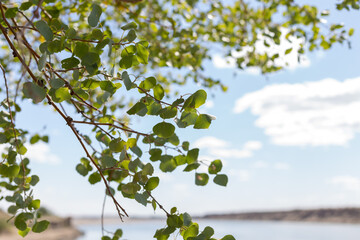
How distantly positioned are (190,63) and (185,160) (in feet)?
4.53

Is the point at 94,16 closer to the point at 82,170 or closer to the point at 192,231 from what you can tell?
the point at 192,231

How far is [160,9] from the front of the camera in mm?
3006

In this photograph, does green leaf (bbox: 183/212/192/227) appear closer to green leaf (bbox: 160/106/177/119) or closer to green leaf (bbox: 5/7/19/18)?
green leaf (bbox: 160/106/177/119)

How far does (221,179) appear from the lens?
3.80 ft

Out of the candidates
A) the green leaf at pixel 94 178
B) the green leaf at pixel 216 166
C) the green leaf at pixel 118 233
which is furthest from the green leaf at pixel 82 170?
the green leaf at pixel 216 166

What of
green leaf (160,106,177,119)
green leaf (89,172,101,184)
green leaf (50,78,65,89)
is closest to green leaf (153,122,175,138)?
green leaf (160,106,177,119)

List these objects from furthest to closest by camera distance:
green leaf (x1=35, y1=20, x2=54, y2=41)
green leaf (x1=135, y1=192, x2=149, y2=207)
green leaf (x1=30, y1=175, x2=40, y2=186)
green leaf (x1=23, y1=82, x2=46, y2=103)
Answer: green leaf (x1=30, y1=175, x2=40, y2=186) → green leaf (x1=135, y1=192, x2=149, y2=207) → green leaf (x1=35, y1=20, x2=54, y2=41) → green leaf (x1=23, y1=82, x2=46, y2=103)

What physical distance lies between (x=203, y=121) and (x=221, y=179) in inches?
11.0

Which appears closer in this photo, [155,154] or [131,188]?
[131,188]

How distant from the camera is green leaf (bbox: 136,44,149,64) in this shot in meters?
0.98

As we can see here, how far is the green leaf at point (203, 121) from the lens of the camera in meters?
0.94

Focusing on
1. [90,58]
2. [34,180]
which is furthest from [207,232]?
[34,180]

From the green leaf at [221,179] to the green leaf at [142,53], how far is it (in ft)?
1.33

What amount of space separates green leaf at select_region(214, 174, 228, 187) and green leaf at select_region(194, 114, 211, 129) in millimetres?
265
